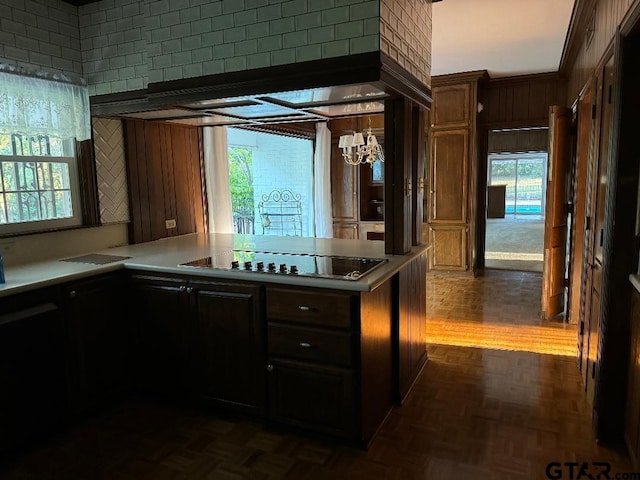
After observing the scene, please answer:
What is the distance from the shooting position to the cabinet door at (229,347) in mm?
2441

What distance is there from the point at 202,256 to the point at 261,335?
781mm

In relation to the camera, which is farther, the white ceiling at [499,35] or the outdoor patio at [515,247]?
the outdoor patio at [515,247]

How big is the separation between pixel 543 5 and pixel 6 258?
410 centimetres

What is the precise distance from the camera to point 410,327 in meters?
2.92

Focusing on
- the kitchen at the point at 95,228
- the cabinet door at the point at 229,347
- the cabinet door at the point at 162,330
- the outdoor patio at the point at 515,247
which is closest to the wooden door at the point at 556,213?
the kitchen at the point at 95,228

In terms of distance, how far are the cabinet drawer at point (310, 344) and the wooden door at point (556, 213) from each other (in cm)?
284

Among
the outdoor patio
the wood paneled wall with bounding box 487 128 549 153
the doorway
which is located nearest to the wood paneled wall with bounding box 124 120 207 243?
the outdoor patio

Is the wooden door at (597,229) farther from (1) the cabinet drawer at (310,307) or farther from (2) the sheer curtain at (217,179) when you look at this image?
(2) the sheer curtain at (217,179)

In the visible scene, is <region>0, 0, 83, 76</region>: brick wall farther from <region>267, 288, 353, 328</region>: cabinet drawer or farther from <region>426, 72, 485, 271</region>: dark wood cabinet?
<region>426, 72, 485, 271</region>: dark wood cabinet

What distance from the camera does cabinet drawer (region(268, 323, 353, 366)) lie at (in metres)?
2.23

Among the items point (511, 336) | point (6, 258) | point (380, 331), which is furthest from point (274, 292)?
point (511, 336)

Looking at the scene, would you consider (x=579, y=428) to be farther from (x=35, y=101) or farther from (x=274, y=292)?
(x=35, y=101)

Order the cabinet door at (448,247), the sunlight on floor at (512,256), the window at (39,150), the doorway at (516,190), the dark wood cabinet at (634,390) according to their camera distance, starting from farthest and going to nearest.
Answer: the doorway at (516,190), the sunlight on floor at (512,256), the cabinet door at (448,247), the window at (39,150), the dark wood cabinet at (634,390)

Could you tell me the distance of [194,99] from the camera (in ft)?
8.59
